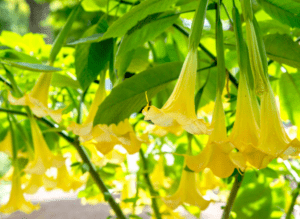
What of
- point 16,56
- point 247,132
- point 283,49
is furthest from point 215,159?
point 16,56

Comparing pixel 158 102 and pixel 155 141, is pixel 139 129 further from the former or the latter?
pixel 158 102

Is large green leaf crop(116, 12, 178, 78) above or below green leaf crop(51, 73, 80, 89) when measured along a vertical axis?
above

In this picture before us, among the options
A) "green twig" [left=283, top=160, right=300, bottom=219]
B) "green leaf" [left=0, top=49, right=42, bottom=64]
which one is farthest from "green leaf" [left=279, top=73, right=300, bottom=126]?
"green leaf" [left=0, top=49, right=42, bottom=64]

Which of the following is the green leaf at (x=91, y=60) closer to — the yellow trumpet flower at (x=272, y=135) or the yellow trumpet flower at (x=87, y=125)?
the yellow trumpet flower at (x=87, y=125)

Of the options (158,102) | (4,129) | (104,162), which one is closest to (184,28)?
(158,102)

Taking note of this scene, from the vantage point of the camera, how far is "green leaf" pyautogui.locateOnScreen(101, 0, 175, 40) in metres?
0.23

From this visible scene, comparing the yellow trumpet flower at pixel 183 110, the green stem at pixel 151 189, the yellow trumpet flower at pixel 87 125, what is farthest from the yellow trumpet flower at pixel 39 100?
the green stem at pixel 151 189

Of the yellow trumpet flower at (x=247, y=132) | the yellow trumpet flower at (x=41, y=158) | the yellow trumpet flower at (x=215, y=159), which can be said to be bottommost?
the yellow trumpet flower at (x=41, y=158)

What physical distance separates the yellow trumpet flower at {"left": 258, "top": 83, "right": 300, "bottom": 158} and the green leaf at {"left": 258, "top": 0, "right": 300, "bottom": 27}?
0.08m

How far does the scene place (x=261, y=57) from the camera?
0.68ft

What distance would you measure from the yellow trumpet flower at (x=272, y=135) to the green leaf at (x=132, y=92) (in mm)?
105

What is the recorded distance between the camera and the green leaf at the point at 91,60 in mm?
290

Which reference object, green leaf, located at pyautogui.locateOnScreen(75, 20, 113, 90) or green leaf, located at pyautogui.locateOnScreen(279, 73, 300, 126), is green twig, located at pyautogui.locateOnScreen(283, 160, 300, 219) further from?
green leaf, located at pyautogui.locateOnScreen(75, 20, 113, 90)

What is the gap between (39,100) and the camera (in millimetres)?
292
